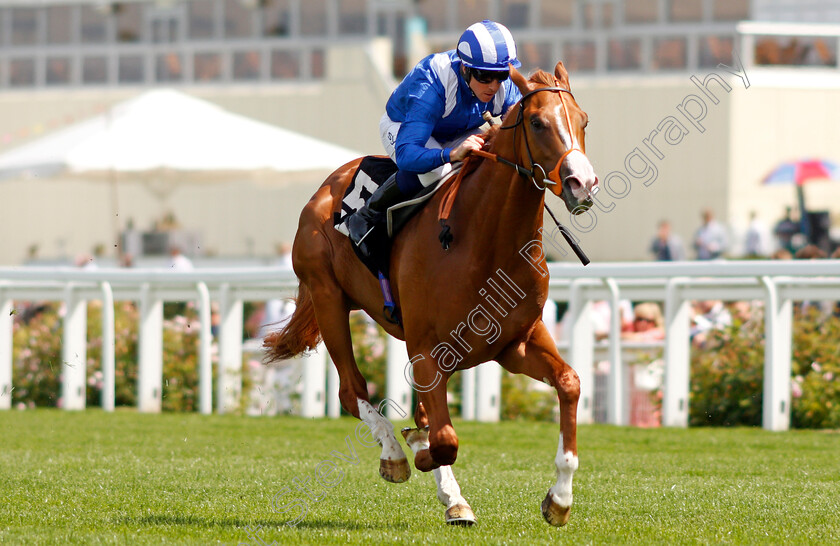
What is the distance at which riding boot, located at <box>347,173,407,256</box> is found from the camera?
Answer: 5.32m

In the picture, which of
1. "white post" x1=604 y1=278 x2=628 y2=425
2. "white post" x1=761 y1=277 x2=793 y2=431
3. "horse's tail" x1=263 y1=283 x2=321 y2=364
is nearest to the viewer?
"horse's tail" x1=263 y1=283 x2=321 y2=364

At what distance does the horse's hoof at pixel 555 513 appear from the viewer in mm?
4613

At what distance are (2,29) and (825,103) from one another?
42.5ft

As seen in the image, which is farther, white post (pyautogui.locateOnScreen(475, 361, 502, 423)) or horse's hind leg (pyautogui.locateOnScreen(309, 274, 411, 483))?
white post (pyautogui.locateOnScreen(475, 361, 502, 423))

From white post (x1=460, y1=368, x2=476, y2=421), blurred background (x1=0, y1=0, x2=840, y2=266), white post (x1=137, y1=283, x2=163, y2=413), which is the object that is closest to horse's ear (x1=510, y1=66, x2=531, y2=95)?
white post (x1=460, y1=368, x2=476, y2=421)

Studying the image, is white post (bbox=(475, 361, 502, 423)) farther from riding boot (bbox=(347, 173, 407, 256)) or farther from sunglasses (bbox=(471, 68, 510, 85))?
sunglasses (bbox=(471, 68, 510, 85))

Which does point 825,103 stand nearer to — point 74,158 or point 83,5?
point 74,158

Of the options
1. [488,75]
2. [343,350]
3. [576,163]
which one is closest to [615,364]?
[343,350]

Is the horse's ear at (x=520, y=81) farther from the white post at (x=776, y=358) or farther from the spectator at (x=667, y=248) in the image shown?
the spectator at (x=667, y=248)

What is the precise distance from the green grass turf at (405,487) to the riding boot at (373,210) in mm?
1102

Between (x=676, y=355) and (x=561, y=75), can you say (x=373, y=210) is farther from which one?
(x=676, y=355)

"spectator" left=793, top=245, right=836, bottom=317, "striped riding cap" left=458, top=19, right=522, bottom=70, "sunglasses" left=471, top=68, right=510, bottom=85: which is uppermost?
"striped riding cap" left=458, top=19, right=522, bottom=70

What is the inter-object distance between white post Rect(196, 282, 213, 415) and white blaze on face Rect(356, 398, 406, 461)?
4.34 meters

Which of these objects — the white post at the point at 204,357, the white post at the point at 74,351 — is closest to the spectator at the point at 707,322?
the white post at the point at 204,357
